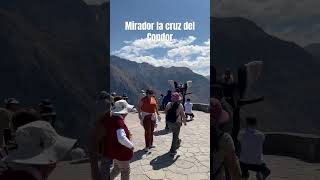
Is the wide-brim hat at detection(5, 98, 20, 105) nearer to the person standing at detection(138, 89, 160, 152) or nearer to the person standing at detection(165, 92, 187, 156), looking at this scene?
the person standing at detection(138, 89, 160, 152)

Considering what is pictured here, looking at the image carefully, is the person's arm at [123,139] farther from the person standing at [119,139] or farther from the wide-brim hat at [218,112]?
the wide-brim hat at [218,112]

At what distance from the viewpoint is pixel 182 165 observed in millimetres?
7504

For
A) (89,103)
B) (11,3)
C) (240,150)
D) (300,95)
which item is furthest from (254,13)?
(11,3)

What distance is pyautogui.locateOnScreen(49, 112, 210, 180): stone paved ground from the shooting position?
594cm

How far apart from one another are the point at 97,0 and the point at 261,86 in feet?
8.06

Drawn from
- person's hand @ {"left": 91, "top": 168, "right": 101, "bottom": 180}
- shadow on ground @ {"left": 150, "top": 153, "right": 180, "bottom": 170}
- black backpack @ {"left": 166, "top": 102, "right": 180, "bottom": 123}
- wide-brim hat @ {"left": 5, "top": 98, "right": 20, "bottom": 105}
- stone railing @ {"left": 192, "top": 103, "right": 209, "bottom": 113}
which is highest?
wide-brim hat @ {"left": 5, "top": 98, "right": 20, "bottom": 105}

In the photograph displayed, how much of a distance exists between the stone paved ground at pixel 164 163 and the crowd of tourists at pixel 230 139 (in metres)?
1.21

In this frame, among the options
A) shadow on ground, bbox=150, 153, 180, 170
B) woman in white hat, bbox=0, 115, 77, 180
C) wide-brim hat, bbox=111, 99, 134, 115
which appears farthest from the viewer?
shadow on ground, bbox=150, 153, 180, 170

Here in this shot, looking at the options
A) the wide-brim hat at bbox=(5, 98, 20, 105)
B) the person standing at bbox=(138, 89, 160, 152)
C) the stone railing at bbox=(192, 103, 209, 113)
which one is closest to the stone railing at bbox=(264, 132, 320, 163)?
the person standing at bbox=(138, 89, 160, 152)

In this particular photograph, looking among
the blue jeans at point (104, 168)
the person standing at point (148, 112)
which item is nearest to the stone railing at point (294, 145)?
the blue jeans at point (104, 168)

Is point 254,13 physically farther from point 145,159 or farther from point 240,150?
point 145,159

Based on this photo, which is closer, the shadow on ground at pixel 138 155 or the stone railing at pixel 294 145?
the stone railing at pixel 294 145

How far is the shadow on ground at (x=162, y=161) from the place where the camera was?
24.2 feet

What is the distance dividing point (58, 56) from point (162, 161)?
288 centimetres
